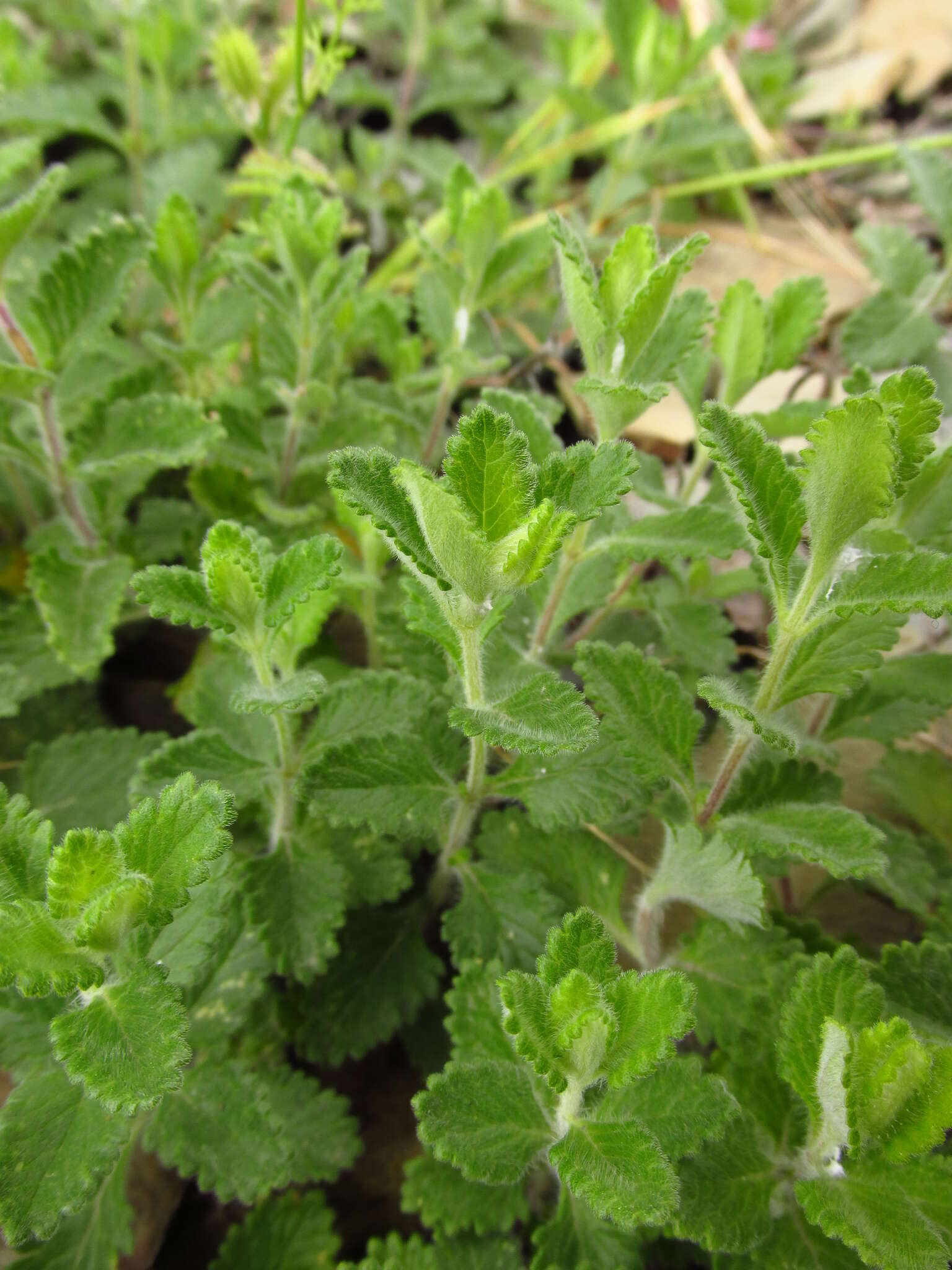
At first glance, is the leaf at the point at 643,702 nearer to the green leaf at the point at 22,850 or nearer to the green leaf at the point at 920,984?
the green leaf at the point at 920,984

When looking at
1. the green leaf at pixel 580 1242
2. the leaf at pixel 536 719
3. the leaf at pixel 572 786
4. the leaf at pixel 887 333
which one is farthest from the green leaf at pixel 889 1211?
the leaf at pixel 887 333

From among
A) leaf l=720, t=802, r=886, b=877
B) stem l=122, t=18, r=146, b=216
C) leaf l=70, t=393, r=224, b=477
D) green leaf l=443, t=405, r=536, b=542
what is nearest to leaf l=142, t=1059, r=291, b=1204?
leaf l=720, t=802, r=886, b=877

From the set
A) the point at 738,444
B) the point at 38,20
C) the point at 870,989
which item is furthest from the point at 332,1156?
the point at 38,20

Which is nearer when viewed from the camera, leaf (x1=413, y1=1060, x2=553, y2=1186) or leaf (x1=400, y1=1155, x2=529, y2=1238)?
leaf (x1=413, y1=1060, x2=553, y2=1186)

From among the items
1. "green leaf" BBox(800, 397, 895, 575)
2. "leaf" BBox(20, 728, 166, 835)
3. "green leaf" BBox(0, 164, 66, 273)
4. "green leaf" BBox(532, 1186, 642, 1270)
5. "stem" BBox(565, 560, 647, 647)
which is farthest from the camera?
"stem" BBox(565, 560, 647, 647)

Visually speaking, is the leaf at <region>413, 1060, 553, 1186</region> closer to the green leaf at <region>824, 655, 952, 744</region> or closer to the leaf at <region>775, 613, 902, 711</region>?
the leaf at <region>775, 613, 902, 711</region>

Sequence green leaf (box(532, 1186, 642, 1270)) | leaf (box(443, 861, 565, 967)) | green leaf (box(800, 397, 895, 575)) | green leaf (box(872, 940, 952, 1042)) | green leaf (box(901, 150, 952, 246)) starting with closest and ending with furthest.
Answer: green leaf (box(800, 397, 895, 575)) < green leaf (box(532, 1186, 642, 1270)) < green leaf (box(872, 940, 952, 1042)) < leaf (box(443, 861, 565, 967)) < green leaf (box(901, 150, 952, 246))

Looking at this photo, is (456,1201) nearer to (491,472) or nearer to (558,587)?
(558,587)
